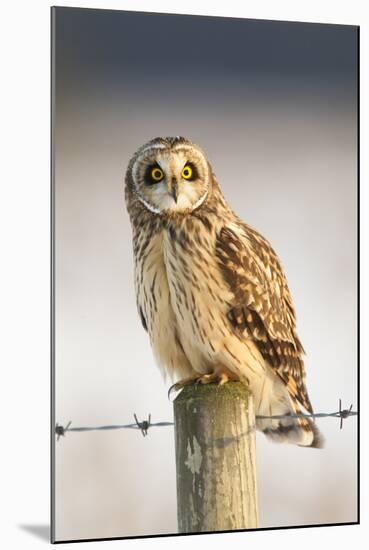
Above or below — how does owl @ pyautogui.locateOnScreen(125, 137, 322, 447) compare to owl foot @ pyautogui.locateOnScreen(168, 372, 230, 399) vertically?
above

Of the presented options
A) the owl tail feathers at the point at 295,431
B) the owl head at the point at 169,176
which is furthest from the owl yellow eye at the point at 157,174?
the owl tail feathers at the point at 295,431

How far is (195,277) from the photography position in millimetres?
4516

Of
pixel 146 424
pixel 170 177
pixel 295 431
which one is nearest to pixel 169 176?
pixel 170 177

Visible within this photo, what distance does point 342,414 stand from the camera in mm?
4898

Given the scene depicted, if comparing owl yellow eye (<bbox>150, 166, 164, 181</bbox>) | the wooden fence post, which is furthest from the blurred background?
the wooden fence post

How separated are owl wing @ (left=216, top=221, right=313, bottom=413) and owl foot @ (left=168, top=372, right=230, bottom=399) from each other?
0.20 metres

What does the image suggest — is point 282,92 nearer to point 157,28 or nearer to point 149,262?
point 157,28

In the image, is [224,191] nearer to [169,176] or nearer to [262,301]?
[169,176]

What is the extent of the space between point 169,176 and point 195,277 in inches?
15.9

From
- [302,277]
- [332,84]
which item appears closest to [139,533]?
[302,277]

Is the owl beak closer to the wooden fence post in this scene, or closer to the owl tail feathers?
the wooden fence post

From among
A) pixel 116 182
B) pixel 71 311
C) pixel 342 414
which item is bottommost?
pixel 342 414

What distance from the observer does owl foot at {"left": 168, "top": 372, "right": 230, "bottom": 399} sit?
450cm

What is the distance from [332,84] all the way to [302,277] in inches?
33.4
